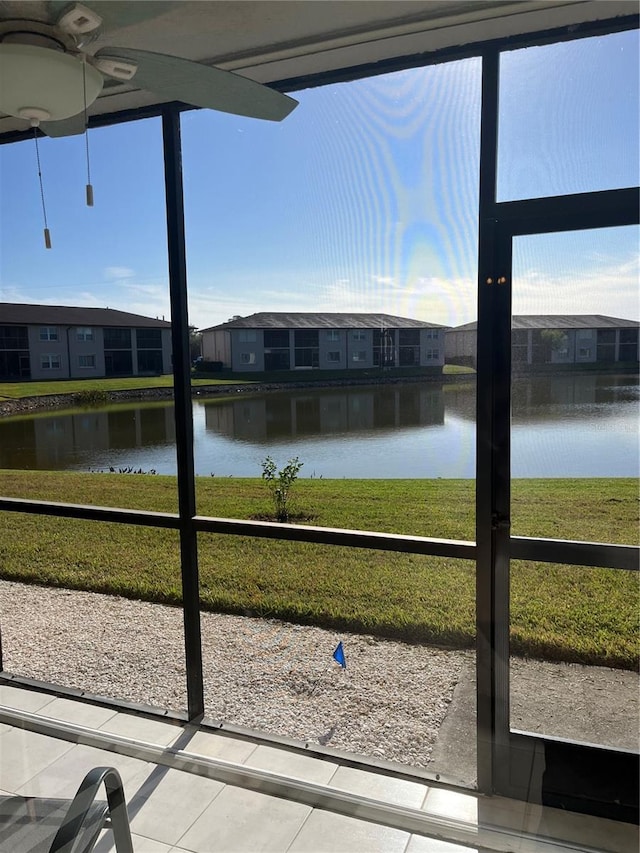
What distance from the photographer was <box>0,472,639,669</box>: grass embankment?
7.37ft

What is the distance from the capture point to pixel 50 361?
2496 mm

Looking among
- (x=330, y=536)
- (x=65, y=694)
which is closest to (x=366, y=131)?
(x=330, y=536)

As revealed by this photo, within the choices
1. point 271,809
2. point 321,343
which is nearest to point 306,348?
point 321,343

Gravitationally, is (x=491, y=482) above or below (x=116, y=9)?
below

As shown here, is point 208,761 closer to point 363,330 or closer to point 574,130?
point 363,330

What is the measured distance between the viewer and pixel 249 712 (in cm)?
271

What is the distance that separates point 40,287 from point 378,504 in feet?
10.5

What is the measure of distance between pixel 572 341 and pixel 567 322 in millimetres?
59

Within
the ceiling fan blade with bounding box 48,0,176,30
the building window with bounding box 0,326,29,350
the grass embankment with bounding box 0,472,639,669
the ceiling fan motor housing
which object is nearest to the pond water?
the grass embankment with bounding box 0,472,639,669

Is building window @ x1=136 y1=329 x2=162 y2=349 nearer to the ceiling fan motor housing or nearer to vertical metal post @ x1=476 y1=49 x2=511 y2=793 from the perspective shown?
the ceiling fan motor housing

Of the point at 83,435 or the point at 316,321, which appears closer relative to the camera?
the point at 316,321

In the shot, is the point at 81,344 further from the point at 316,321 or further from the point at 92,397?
the point at 316,321

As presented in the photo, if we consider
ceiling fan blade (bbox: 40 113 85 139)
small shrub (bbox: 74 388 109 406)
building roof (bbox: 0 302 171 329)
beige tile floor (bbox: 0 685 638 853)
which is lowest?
beige tile floor (bbox: 0 685 638 853)

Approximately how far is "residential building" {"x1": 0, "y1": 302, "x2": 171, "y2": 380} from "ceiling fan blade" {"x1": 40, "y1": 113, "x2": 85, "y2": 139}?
77 cm
